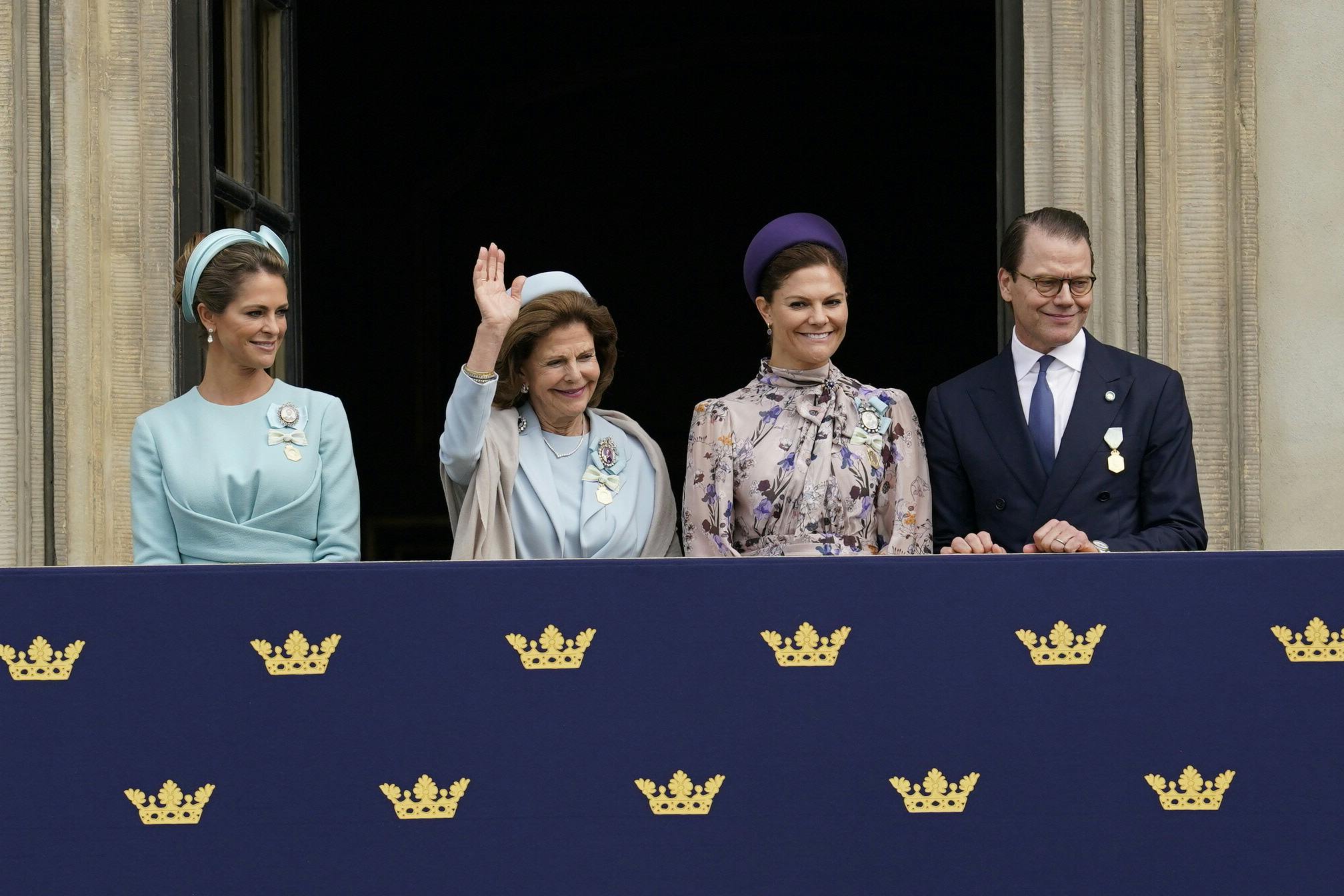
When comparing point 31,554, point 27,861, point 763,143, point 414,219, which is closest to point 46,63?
point 31,554

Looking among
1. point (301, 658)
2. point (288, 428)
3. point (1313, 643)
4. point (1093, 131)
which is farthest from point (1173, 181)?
point (301, 658)

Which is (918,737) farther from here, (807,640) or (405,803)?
(405,803)

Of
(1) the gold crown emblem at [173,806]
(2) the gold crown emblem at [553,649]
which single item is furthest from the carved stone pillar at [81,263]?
(2) the gold crown emblem at [553,649]

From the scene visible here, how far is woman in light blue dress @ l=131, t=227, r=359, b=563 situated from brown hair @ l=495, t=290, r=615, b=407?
32 cm

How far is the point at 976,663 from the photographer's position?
108 inches

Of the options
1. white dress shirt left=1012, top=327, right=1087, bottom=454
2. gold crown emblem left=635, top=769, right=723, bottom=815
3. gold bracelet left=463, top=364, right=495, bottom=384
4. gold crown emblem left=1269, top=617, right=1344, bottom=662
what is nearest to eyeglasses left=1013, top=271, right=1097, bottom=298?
white dress shirt left=1012, top=327, right=1087, bottom=454

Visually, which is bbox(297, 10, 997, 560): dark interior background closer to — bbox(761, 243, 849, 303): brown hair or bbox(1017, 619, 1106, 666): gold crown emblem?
bbox(761, 243, 849, 303): brown hair

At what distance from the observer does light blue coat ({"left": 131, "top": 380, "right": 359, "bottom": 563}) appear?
122 inches

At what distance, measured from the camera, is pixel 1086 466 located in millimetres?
3145

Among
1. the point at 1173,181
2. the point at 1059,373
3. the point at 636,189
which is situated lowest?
the point at 1059,373

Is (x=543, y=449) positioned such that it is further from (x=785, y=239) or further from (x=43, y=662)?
(x=43, y=662)

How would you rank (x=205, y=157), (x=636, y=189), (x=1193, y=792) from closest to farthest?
(x=1193, y=792) < (x=205, y=157) < (x=636, y=189)

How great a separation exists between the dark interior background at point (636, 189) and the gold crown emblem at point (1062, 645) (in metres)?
6.54

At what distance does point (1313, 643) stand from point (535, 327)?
149cm
